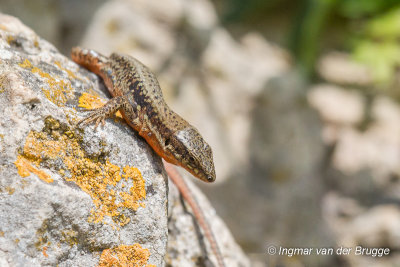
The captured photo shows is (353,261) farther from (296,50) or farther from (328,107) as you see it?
(296,50)

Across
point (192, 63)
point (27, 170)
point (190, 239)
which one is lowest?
point (27, 170)

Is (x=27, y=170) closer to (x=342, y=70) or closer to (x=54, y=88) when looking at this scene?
(x=54, y=88)

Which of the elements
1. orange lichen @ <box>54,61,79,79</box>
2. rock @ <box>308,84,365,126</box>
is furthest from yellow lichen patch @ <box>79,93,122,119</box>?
rock @ <box>308,84,365,126</box>

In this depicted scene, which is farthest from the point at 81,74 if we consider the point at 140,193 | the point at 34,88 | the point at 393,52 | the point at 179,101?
the point at 393,52

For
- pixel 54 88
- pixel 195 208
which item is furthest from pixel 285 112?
pixel 54 88

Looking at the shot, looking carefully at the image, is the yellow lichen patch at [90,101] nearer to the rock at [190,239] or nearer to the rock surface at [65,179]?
the rock surface at [65,179]

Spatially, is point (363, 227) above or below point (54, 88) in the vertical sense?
above

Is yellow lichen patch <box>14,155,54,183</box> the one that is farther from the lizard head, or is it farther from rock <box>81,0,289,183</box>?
rock <box>81,0,289,183</box>

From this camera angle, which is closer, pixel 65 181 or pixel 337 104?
pixel 65 181
